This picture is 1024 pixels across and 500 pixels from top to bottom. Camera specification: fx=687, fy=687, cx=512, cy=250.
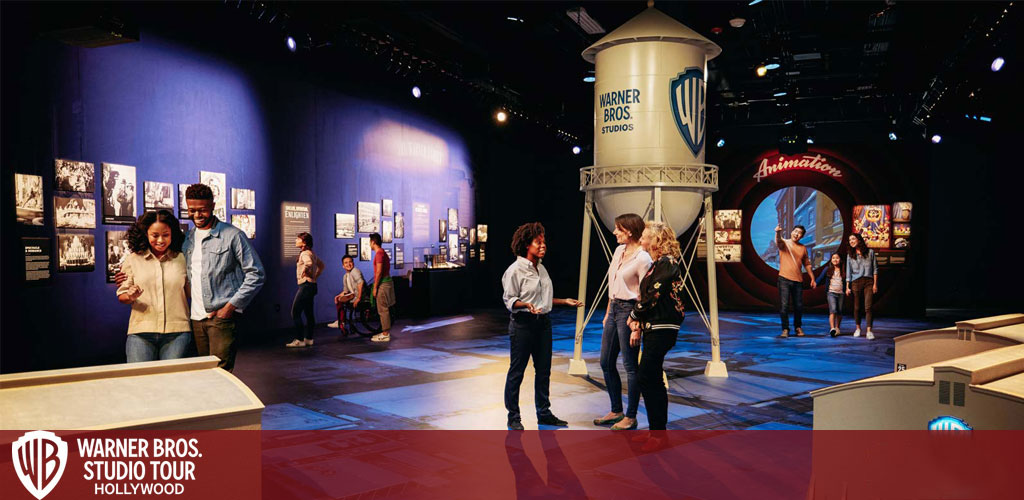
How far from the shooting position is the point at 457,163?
58.5 feet

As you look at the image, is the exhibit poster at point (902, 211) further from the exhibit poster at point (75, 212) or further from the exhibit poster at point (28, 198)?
the exhibit poster at point (28, 198)

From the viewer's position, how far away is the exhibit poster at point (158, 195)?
32.2 ft

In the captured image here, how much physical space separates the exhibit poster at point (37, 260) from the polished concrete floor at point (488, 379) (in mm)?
2557

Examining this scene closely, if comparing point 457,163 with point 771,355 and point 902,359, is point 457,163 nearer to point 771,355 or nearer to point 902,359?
point 771,355

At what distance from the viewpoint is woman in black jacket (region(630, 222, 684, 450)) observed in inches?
196

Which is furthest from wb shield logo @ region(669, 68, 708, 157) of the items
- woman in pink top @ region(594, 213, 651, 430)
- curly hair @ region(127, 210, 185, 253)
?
curly hair @ region(127, 210, 185, 253)

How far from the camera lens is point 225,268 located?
4.57 meters

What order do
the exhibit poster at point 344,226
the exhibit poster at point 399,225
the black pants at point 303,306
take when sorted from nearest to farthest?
the black pants at point 303,306 < the exhibit poster at point 344,226 < the exhibit poster at point 399,225

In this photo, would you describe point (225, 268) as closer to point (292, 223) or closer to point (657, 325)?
point (657, 325)

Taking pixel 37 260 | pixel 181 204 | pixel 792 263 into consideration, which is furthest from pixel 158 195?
pixel 792 263

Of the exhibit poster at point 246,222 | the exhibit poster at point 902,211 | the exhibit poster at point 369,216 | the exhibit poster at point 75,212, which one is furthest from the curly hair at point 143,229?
the exhibit poster at point 902,211

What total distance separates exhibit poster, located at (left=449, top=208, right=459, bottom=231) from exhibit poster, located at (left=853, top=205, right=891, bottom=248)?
9806 millimetres

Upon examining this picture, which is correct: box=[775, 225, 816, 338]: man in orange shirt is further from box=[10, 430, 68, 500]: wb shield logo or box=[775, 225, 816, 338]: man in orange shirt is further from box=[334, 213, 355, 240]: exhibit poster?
box=[10, 430, 68, 500]: wb shield logo

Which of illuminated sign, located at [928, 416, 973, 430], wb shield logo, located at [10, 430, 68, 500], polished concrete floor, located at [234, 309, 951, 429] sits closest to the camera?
wb shield logo, located at [10, 430, 68, 500]
